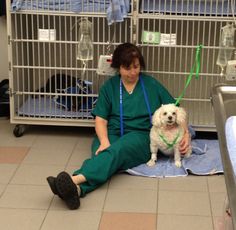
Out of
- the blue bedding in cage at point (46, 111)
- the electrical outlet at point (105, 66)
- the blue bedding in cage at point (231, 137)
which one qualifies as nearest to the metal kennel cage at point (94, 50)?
the blue bedding in cage at point (46, 111)

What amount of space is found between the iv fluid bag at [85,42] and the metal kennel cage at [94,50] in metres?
0.05

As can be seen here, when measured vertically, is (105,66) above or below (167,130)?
above

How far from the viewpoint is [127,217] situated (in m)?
2.42

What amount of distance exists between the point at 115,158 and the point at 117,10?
0.99 meters

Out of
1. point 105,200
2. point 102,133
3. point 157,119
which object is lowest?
point 105,200

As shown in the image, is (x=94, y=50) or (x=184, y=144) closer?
(x=184, y=144)

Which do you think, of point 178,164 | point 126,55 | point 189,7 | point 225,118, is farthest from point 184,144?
point 225,118

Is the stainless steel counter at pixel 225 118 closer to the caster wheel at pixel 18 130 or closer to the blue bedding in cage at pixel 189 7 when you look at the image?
the blue bedding in cage at pixel 189 7

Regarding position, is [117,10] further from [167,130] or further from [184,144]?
[184,144]

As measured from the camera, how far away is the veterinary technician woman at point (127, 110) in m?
2.93

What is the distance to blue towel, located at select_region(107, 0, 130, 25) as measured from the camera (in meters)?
3.16

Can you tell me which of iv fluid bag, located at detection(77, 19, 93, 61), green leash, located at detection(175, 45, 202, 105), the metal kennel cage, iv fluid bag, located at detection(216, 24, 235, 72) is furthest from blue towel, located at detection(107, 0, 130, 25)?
iv fluid bag, located at detection(216, 24, 235, 72)

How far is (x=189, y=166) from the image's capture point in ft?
9.83

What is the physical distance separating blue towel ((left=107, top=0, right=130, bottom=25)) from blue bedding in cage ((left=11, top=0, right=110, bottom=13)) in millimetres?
81
